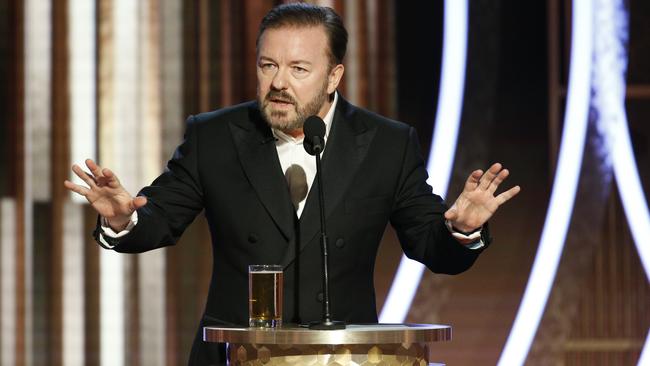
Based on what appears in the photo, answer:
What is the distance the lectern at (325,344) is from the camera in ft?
6.08

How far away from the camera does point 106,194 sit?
2.19 m

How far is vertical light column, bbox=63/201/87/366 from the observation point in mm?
4184

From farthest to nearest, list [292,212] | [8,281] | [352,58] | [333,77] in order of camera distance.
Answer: [352,58], [8,281], [333,77], [292,212]

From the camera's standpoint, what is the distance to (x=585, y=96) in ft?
13.8

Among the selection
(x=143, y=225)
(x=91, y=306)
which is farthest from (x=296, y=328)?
(x=91, y=306)

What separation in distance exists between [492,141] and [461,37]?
43 centimetres

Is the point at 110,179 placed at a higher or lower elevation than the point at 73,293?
higher

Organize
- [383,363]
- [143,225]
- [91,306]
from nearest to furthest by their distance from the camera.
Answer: [383,363], [143,225], [91,306]

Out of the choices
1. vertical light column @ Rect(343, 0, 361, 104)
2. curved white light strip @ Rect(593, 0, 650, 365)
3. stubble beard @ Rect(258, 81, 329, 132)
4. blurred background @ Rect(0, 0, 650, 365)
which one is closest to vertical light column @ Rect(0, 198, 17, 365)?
blurred background @ Rect(0, 0, 650, 365)

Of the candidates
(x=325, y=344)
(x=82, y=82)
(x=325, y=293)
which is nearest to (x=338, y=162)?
(x=325, y=293)

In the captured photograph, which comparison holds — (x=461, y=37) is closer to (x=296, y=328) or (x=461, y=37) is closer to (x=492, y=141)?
(x=492, y=141)

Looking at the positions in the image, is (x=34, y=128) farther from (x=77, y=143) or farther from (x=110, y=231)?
(x=110, y=231)

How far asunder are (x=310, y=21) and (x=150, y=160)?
1.88 meters

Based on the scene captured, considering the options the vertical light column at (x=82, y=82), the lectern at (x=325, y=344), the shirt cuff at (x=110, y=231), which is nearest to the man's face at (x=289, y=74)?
the shirt cuff at (x=110, y=231)
